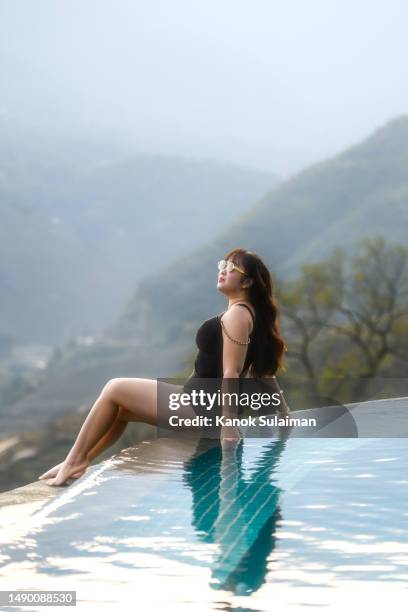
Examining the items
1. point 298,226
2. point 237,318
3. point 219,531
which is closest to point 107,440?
point 237,318

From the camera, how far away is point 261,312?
4223 mm

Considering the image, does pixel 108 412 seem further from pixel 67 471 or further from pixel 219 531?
pixel 219 531

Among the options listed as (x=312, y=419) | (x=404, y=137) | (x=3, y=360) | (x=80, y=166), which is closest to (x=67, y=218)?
(x=80, y=166)

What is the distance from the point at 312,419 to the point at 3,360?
2859 inches

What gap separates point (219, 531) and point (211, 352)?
0.91 meters

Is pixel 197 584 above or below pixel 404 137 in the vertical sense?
below

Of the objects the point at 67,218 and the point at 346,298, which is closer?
the point at 346,298

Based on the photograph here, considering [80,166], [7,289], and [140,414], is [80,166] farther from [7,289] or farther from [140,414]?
[140,414]

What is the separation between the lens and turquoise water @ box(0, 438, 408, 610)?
283 cm

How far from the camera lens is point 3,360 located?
77.3 metres

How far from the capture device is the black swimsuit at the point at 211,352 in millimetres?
4168

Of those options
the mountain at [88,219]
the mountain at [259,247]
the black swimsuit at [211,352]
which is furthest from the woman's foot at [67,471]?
the mountain at [88,219]

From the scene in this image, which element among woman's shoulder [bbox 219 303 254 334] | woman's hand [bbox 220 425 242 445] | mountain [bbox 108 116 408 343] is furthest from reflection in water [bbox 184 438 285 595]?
mountain [bbox 108 116 408 343]

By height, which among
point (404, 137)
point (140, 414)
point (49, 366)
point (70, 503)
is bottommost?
point (70, 503)
